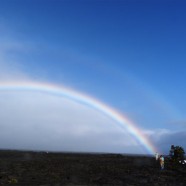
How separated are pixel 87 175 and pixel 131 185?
25.4 ft

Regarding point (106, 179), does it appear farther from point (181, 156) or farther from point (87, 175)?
point (181, 156)

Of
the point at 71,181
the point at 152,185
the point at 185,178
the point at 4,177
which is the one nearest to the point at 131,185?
the point at 152,185

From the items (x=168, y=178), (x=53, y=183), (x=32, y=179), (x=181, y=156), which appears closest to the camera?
(x=53, y=183)

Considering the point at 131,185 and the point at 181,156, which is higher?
the point at 181,156

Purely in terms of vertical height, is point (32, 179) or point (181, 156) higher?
→ point (181, 156)

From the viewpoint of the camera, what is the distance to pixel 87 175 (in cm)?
4062

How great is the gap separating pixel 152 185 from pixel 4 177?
14936 millimetres

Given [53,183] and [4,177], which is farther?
[4,177]

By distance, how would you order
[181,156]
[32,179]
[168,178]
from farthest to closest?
[181,156] < [168,178] < [32,179]

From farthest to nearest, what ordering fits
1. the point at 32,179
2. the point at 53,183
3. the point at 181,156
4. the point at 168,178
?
the point at 181,156 < the point at 168,178 < the point at 32,179 < the point at 53,183

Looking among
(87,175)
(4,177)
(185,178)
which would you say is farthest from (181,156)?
(4,177)

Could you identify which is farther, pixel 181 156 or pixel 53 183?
pixel 181 156

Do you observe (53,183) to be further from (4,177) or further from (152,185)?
(152,185)

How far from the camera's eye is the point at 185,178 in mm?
40906
